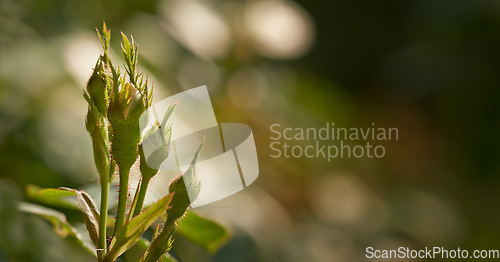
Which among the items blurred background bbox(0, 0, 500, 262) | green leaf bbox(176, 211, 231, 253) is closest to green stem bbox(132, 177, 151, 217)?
green leaf bbox(176, 211, 231, 253)

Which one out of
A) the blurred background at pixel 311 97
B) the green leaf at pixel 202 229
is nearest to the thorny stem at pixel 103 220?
the green leaf at pixel 202 229

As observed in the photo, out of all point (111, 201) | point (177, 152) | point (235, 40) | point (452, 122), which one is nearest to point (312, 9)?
point (235, 40)

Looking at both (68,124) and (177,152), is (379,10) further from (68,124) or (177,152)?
(177,152)

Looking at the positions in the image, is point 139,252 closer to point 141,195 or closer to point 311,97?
point 141,195

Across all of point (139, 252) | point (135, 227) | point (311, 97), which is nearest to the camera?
point (135, 227)

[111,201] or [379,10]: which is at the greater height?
[379,10]

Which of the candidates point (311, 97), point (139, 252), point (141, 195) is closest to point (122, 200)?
point (141, 195)

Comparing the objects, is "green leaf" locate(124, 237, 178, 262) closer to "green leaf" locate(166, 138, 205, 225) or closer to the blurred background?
"green leaf" locate(166, 138, 205, 225)
